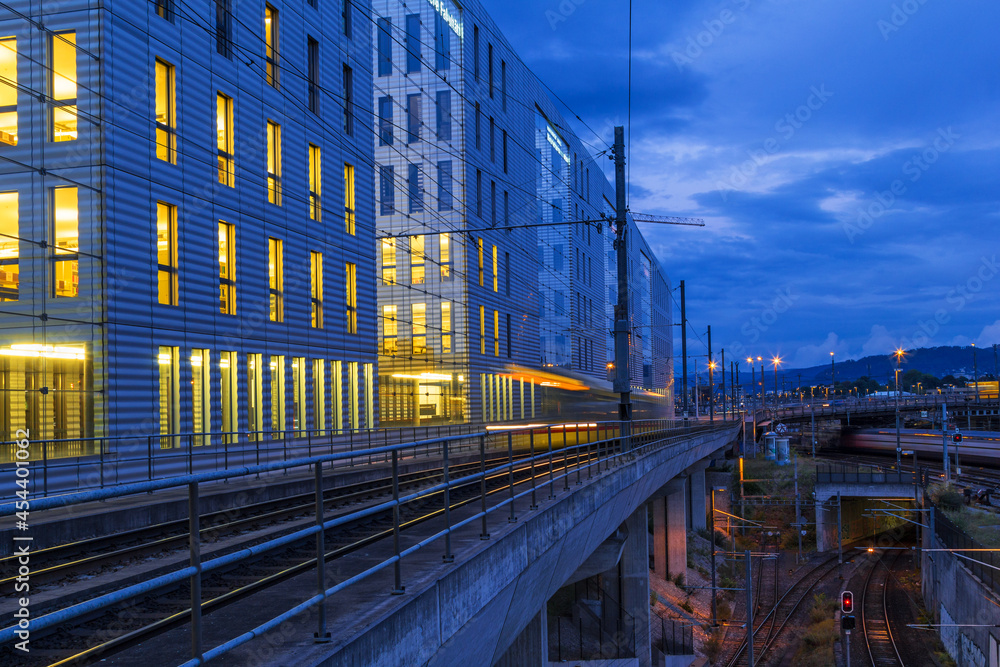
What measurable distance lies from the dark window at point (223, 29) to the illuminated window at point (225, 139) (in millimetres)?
1212

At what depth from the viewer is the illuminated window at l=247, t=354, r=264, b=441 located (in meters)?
22.8

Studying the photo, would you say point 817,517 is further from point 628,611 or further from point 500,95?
point 500,95

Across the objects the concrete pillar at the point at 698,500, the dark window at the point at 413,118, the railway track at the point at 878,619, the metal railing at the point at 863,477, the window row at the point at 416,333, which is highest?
the dark window at the point at 413,118

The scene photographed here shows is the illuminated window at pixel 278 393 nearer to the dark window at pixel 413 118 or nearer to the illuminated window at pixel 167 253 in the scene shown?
the illuminated window at pixel 167 253

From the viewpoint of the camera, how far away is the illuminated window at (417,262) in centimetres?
3941

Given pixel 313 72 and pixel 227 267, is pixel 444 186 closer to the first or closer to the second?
pixel 313 72

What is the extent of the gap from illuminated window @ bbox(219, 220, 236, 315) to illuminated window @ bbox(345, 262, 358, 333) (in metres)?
6.88

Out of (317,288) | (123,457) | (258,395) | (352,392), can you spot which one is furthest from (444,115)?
(123,457)

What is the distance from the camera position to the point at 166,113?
1980cm

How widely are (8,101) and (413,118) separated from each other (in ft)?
78.3

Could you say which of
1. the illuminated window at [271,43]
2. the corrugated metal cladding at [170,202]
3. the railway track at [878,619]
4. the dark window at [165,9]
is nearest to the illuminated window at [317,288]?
the corrugated metal cladding at [170,202]

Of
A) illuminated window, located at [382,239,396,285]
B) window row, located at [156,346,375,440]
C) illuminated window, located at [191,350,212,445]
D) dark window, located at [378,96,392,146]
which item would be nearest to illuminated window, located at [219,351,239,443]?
window row, located at [156,346,375,440]

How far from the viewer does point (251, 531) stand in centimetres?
1094

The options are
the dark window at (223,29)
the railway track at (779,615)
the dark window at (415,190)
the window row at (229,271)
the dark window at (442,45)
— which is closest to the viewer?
the window row at (229,271)
